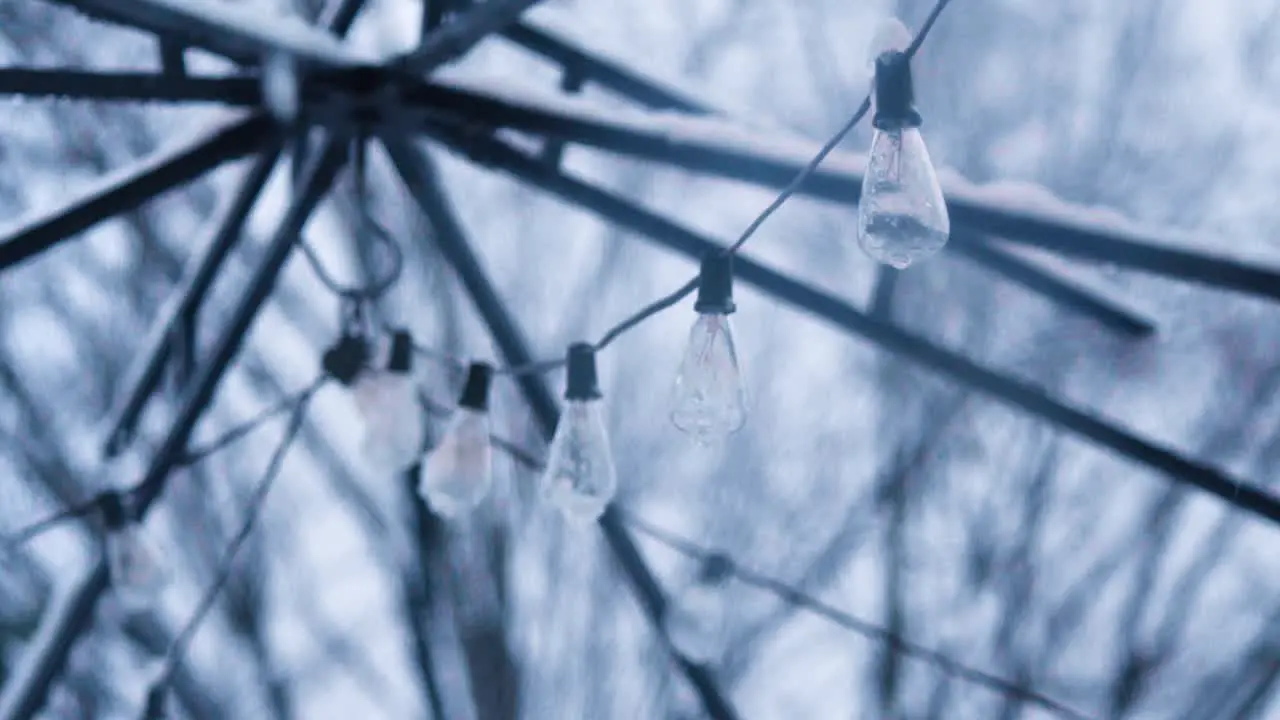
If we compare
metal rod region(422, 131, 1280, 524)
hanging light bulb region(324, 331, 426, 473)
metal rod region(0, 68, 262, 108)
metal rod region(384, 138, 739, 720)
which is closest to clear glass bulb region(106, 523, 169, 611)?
hanging light bulb region(324, 331, 426, 473)

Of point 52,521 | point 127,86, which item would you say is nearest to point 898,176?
point 127,86

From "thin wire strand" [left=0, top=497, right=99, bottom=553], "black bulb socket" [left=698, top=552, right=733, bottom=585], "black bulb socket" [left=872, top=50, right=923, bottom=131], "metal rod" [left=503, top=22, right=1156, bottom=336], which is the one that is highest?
"metal rod" [left=503, top=22, right=1156, bottom=336]

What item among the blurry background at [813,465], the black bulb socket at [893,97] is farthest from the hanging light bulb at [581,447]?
the blurry background at [813,465]

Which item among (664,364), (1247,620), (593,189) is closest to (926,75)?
→ (664,364)

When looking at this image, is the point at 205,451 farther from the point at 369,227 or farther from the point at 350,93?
the point at 350,93

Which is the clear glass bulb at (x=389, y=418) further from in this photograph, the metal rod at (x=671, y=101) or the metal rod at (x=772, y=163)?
the metal rod at (x=671, y=101)

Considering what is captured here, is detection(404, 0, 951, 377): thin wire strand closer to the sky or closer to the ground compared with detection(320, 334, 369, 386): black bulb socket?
closer to the ground

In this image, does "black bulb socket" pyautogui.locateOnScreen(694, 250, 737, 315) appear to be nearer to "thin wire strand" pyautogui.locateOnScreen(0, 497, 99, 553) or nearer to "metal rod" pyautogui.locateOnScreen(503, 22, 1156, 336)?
"metal rod" pyautogui.locateOnScreen(503, 22, 1156, 336)

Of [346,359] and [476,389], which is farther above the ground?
[346,359]
